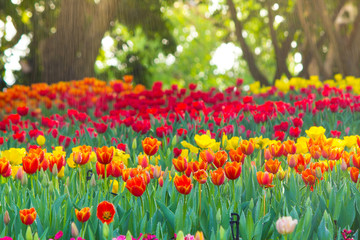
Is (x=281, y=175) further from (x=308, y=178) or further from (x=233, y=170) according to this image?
(x=233, y=170)

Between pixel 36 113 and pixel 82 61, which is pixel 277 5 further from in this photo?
pixel 36 113

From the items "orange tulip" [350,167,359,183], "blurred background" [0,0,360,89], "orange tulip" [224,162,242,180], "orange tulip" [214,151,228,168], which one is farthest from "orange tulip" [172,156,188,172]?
"blurred background" [0,0,360,89]

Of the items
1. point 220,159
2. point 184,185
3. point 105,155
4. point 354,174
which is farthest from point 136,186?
point 354,174

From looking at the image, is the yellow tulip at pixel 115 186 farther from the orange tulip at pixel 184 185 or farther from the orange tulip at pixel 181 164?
the orange tulip at pixel 184 185

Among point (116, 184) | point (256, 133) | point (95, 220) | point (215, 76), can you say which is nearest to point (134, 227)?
point (95, 220)

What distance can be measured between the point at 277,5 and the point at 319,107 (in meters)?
7.66

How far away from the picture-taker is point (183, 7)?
22.7 m

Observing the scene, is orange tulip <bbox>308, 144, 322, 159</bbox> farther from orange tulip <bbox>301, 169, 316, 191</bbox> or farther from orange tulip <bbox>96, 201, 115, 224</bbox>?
orange tulip <bbox>96, 201, 115, 224</bbox>

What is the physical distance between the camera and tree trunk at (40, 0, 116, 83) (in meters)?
11.9

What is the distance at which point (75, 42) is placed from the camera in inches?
474

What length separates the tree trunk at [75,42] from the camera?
11.9 meters

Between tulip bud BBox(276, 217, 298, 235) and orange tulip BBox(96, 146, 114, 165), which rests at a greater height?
orange tulip BBox(96, 146, 114, 165)

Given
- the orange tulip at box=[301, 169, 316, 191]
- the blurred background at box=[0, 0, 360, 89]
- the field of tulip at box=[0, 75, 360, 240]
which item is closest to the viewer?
the field of tulip at box=[0, 75, 360, 240]

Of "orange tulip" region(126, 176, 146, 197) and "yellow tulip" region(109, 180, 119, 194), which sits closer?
"orange tulip" region(126, 176, 146, 197)
